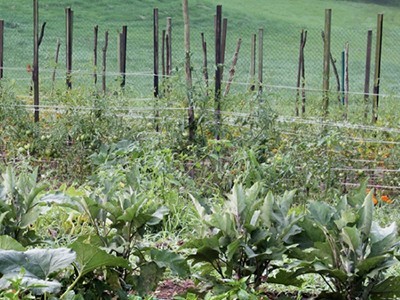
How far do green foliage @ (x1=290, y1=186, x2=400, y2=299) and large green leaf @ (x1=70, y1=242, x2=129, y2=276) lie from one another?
30.4 inches

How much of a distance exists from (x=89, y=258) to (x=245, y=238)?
2.18ft

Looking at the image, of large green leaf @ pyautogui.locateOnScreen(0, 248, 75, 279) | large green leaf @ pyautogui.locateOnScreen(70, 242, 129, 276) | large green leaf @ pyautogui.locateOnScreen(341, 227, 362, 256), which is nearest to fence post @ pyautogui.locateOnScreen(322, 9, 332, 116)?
large green leaf @ pyautogui.locateOnScreen(341, 227, 362, 256)

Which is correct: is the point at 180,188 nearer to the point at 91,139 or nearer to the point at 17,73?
the point at 91,139

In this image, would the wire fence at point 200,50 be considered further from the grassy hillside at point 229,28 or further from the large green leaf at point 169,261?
the large green leaf at point 169,261

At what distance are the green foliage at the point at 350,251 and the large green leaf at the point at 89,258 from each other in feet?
2.54

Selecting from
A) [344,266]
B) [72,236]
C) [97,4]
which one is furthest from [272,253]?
[97,4]

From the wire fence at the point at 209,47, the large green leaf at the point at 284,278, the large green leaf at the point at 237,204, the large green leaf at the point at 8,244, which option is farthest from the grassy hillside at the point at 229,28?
the large green leaf at the point at 8,244

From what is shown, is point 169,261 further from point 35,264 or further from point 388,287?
point 388,287

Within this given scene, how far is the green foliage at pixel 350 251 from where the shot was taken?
12.0 ft

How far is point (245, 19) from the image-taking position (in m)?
31.9

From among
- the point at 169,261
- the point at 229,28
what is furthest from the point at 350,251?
the point at 229,28

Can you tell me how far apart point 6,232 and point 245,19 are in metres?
28.5

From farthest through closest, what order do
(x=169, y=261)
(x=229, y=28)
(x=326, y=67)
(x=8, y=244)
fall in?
(x=229, y=28) < (x=326, y=67) < (x=169, y=261) < (x=8, y=244)

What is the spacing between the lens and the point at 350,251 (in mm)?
3723
